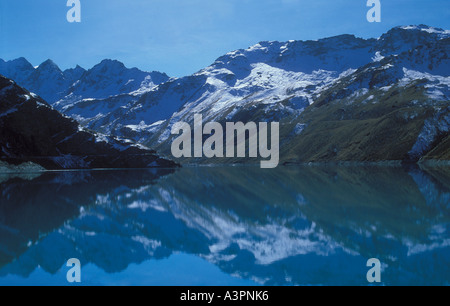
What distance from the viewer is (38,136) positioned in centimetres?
17562

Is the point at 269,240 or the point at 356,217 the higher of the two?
the point at 356,217

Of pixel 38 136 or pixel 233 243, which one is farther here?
pixel 38 136

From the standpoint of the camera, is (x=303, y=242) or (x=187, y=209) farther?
(x=187, y=209)

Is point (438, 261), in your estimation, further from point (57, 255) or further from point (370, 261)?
point (57, 255)

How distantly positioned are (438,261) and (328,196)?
1283 inches

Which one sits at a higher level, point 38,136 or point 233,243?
point 38,136

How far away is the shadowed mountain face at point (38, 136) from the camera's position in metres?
164

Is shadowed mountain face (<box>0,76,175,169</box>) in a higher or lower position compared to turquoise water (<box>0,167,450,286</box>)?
higher

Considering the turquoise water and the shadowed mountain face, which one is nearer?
the turquoise water

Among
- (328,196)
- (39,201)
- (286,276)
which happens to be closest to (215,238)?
(286,276)

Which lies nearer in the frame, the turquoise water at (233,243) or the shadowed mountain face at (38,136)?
the turquoise water at (233,243)

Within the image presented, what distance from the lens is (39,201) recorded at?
53.4 meters

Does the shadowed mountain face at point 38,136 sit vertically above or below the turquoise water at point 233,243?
above

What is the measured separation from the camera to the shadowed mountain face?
164 m
